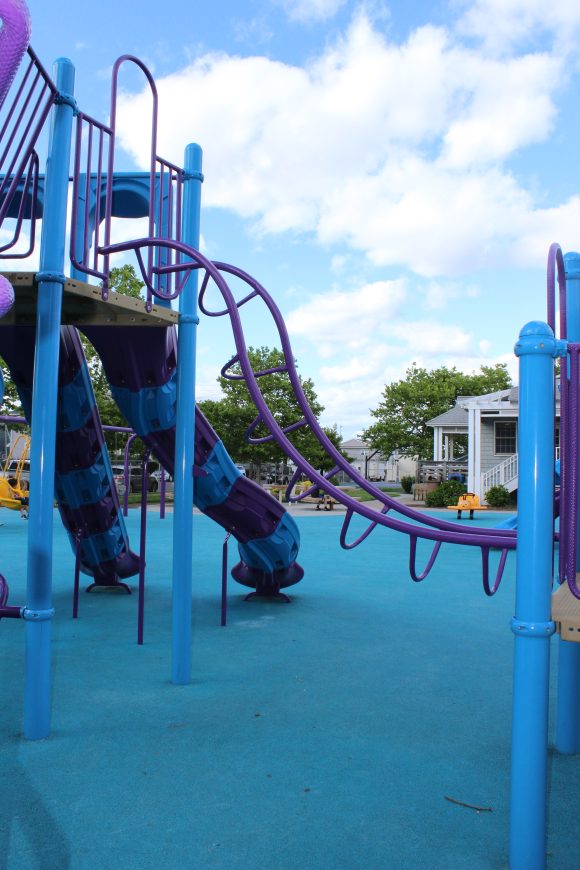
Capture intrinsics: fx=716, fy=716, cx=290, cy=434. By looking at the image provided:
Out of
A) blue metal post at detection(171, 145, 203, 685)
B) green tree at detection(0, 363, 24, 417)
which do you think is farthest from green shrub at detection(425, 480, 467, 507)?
blue metal post at detection(171, 145, 203, 685)

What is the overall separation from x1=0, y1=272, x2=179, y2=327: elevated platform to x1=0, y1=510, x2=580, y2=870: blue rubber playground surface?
2.30 meters

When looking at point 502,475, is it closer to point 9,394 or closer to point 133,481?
point 133,481

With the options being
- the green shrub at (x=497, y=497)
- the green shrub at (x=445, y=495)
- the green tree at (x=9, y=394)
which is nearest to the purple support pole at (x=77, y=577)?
the green tree at (x=9, y=394)

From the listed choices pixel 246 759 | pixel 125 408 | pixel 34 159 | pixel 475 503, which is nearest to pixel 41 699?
pixel 246 759

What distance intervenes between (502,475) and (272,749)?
68.3 ft

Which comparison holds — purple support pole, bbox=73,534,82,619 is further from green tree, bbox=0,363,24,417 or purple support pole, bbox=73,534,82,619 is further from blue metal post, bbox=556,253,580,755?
green tree, bbox=0,363,24,417

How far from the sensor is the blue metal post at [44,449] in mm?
3643

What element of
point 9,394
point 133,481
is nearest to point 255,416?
point 133,481

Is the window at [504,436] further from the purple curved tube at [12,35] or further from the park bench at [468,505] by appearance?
the purple curved tube at [12,35]

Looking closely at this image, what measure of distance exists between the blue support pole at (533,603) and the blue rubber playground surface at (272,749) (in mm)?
358

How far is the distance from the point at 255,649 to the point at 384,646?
3.38 feet

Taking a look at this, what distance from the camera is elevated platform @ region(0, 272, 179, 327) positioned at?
3842 mm

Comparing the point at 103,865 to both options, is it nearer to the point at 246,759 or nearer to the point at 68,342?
the point at 246,759

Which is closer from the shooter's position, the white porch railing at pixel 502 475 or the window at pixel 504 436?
the white porch railing at pixel 502 475
